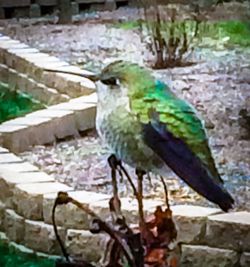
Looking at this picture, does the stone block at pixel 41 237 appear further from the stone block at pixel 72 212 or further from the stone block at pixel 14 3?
the stone block at pixel 14 3

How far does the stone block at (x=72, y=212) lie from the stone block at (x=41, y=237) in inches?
1.6

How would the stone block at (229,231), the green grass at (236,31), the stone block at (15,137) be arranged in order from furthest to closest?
the green grass at (236,31), the stone block at (15,137), the stone block at (229,231)

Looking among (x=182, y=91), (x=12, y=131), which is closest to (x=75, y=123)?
(x=12, y=131)

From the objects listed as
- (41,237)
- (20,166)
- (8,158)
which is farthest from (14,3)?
(41,237)

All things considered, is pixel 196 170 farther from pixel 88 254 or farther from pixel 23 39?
pixel 23 39

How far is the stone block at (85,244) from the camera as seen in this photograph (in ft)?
14.6

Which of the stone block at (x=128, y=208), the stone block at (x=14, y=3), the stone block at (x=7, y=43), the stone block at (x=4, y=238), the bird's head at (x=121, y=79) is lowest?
the stone block at (x=14, y=3)

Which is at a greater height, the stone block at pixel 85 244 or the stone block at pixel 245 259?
the stone block at pixel 245 259

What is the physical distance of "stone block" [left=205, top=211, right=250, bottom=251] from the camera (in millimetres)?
4133

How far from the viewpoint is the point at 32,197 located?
15.2 feet

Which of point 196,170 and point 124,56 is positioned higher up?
point 196,170

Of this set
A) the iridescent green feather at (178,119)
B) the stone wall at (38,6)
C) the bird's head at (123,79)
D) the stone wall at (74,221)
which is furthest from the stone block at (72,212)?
the stone wall at (38,6)

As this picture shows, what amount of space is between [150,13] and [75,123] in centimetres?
407

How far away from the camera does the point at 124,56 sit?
866cm
